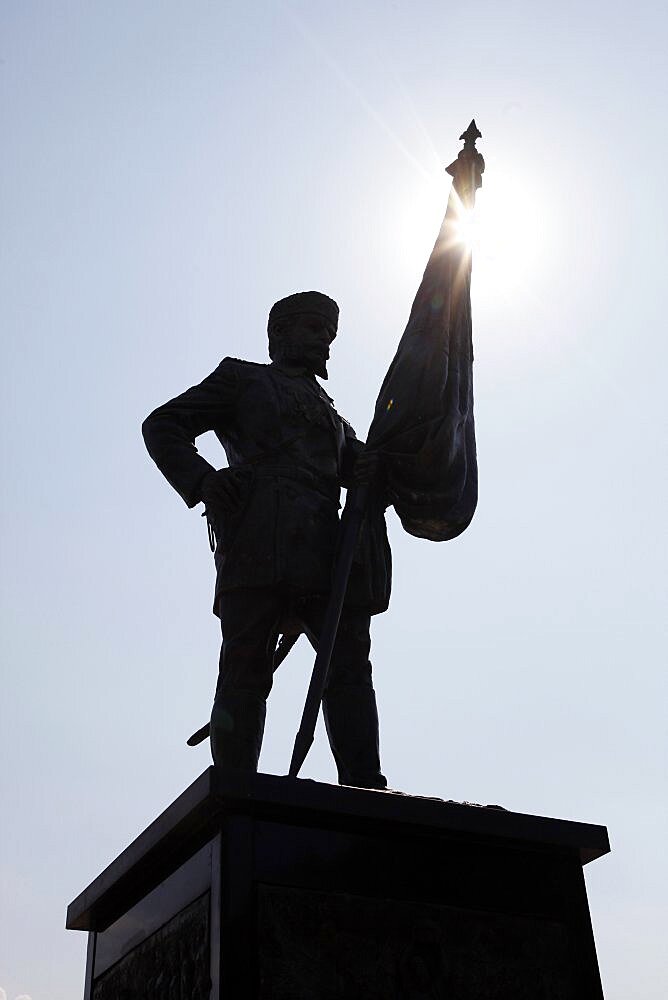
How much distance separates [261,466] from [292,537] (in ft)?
1.44

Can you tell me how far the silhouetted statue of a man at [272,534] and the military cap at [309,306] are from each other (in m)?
0.01

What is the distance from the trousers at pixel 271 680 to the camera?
5.14 meters

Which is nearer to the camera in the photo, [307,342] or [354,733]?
[354,733]

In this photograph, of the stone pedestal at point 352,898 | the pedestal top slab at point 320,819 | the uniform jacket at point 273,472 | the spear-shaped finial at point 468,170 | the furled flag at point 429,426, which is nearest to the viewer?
the stone pedestal at point 352,898

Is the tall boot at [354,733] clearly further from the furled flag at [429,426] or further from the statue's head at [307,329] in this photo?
the statue's head at [307,329]

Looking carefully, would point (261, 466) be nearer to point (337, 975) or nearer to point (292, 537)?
point (292, 537)

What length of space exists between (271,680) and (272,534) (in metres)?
0.65

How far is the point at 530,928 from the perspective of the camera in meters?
4.53

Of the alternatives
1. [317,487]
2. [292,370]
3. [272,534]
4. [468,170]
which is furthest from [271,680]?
[468,170]

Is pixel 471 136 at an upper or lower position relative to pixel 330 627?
upper

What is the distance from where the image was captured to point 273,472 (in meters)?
5.67

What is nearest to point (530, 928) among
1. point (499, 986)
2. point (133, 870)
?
point (499, 986)

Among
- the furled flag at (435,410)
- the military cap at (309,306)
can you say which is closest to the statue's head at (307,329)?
the military cap at (309,306)

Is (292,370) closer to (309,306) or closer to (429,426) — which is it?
(309,306)
